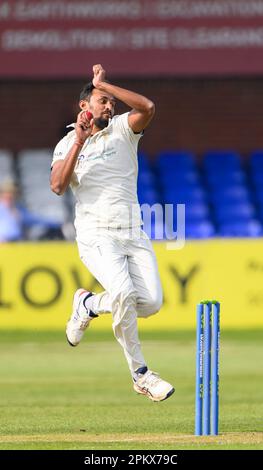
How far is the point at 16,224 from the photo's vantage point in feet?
55.4

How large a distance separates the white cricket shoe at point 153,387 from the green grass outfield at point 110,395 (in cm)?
24

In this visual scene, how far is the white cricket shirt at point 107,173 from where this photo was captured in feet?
27.0

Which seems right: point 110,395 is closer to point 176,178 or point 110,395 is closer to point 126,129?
point 126,129

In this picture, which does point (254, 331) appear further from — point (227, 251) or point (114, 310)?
point (114, 310)

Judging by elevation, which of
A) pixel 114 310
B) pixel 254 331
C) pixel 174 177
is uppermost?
pixel 174 177

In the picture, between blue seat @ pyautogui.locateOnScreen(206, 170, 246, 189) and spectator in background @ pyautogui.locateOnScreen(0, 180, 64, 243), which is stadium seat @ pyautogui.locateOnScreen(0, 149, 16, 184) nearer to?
spectator in background @ pyautogui.locateOnScreen(0, 180, 64, 243)

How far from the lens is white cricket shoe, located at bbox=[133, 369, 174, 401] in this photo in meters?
7.94

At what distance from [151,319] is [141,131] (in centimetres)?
757

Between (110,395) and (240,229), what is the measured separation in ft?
26.1

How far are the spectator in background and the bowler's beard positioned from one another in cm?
834

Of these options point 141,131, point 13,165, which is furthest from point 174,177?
point 141,131

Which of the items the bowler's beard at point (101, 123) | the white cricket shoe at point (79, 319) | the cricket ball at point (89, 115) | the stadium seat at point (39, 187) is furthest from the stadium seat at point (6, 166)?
the cricket ball at point (89, 115)

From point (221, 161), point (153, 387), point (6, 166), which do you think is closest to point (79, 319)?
point (153, 387)

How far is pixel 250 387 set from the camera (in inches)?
443
